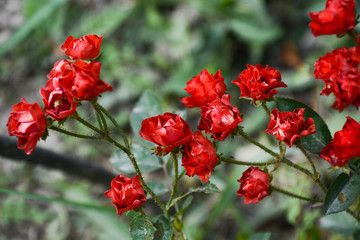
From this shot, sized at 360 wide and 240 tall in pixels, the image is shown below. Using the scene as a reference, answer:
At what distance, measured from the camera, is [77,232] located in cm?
254

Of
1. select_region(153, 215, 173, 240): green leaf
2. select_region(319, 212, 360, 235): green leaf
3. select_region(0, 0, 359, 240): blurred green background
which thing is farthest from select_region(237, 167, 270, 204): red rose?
select_region(0, 0, 359, 240): blurred green background

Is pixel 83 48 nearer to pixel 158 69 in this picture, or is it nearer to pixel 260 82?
pixel 260 82

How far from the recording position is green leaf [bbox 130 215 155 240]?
1.00 metres

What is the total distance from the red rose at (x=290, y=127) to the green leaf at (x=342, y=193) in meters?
0.17

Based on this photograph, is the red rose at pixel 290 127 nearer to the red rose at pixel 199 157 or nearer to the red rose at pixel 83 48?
the red rose at pixel 199 157

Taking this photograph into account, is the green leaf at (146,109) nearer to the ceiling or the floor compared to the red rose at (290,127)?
nearer to the ceiling

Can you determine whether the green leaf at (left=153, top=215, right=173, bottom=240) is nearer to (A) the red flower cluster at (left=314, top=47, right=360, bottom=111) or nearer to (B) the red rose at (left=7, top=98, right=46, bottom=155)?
(B) the red rose at (left=7, top=98, right=46, bottom=155)

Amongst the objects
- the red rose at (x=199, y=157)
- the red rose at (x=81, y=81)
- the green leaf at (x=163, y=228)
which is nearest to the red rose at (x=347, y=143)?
the red rose at (x=199, y=157)

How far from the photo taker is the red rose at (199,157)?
0.96 m

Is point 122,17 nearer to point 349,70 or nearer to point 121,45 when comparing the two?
point 121,45

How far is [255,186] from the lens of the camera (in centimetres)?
101

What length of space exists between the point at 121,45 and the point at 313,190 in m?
1.87

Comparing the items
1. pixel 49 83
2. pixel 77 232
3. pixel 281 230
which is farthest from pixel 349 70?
pixel 77 232

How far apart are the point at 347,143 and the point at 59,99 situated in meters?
0.69
